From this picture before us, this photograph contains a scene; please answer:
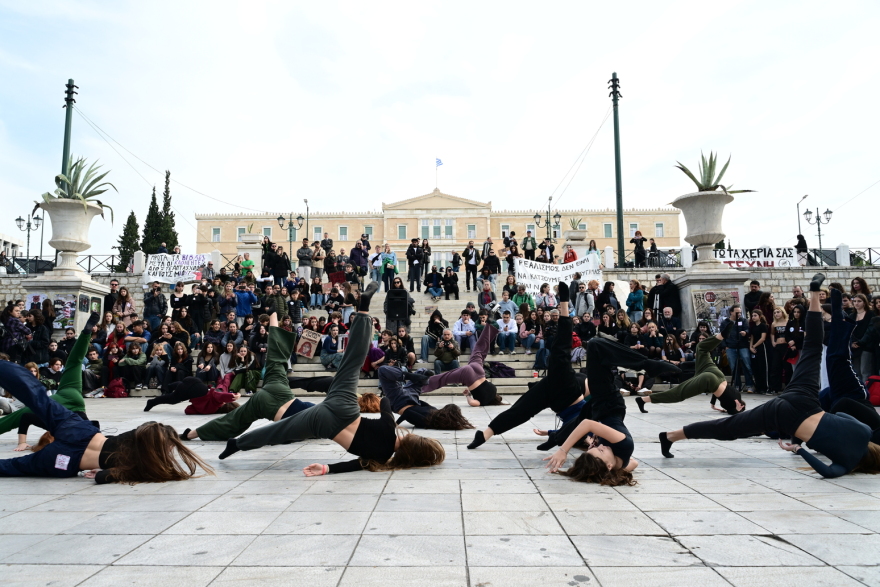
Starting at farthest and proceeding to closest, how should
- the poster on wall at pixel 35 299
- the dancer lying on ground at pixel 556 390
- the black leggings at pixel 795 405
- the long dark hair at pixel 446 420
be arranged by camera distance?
the poster on wall at pixel 35 299 < the long dark hair at pixel 446 420 < the dancer lying on ground at pixel 556 390 < the black leggings at pixel 795 405

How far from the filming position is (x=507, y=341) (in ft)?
47.3

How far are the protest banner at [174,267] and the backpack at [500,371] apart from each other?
11.9 metres

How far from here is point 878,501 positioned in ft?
12.8

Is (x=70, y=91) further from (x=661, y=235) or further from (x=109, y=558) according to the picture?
(x=661, y=235)

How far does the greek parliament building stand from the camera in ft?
223

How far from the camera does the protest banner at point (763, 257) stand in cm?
1934

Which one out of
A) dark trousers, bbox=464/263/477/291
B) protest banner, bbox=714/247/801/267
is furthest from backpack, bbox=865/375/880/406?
dark trousers, bbox=464/263/477/291

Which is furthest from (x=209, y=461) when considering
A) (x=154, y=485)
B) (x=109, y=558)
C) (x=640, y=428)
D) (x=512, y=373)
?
(x=512, y=373)

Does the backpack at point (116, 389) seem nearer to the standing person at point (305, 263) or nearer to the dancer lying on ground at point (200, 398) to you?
the dancer lying on ground at point (200, 398)

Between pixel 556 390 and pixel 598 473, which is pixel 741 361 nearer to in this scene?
pixel 556 390

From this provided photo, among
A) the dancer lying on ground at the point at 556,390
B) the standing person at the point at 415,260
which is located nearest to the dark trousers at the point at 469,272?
the standing person at the point at 415,260

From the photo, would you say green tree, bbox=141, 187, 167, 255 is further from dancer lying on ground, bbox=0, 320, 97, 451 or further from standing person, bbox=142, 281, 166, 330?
dancer lying on ground, bbox=0, 320, 97, 451

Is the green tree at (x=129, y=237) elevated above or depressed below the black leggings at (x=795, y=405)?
above

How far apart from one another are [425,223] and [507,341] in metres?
55.7
